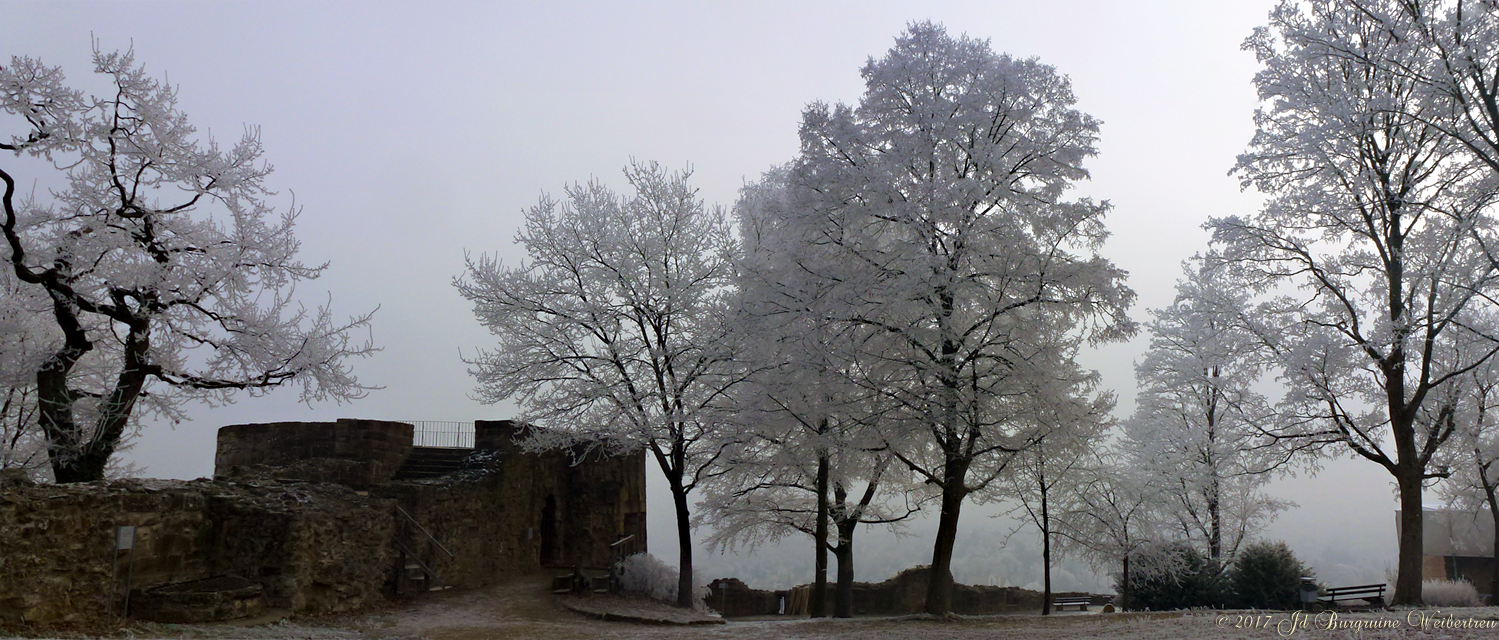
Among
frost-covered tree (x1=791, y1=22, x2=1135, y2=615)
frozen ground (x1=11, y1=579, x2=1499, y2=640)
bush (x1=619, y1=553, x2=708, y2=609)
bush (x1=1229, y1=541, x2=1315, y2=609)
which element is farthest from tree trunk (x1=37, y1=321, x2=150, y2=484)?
bush (x1=1229, y1=541, x2=1315, y2=609)

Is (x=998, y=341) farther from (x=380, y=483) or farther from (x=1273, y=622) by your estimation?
(x=380, y=483)

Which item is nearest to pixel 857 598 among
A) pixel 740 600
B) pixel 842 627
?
pixel 740 600

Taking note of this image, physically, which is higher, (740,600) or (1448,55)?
(1448,55)

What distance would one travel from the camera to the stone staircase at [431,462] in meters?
18.2

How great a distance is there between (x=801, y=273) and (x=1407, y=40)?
9717 mm

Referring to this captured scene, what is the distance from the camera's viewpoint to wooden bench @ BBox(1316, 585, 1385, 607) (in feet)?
57.6

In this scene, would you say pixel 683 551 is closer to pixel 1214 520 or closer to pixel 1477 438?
pixel 1214 520

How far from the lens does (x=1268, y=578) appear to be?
1728 centimetres

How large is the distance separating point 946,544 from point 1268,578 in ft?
32.0

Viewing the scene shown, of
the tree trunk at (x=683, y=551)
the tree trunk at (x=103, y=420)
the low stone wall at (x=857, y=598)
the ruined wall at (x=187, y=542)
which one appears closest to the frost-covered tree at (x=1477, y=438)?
the low stone wall at (x=857, y=598)

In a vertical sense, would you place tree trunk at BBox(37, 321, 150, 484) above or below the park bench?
above

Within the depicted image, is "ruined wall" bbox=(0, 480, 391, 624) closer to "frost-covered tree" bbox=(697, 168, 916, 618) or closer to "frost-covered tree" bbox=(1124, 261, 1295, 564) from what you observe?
"frost-covered tree" bbox=(697, 168, 916, 618)

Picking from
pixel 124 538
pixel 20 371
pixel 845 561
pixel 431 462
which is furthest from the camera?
pixel 431 462

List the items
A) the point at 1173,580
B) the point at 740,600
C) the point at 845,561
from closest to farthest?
the point at 845,561 → the point at 1173,580 → the point at 740,600
